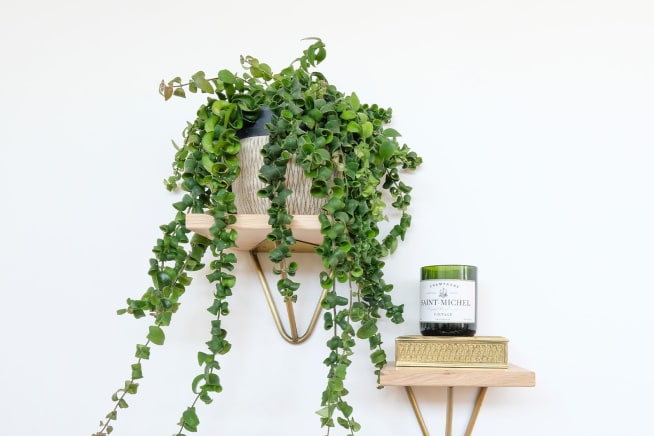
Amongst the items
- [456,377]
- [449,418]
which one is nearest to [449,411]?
[449,418]

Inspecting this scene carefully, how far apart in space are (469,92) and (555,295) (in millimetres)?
379

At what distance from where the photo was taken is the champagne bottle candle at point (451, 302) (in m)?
0.87

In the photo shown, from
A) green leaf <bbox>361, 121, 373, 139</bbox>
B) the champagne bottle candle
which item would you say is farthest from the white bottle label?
green leaf <bbox>361, 121, 373, 139</bbox>

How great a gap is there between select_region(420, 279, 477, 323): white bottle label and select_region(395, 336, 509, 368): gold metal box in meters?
0.03

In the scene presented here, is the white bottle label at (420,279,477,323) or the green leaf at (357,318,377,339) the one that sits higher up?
the white bottle label at (420,279,477,323)

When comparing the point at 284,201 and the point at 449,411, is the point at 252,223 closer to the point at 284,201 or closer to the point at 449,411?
the point at 284,201

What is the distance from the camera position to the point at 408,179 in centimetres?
102

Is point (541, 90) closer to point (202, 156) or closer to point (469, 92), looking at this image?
point (469, 92)

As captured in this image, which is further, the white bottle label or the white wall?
the white wall

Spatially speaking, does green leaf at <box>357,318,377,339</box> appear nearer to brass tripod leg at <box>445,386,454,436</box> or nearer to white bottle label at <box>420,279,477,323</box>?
white bottle label at <box>420,279,477,323</box>

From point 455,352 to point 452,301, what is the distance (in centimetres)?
7

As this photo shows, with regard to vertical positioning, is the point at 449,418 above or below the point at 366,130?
below

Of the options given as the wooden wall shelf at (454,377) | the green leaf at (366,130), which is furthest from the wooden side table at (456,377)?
the green leaf at (366,130)

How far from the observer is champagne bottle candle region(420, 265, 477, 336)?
2.85ft
